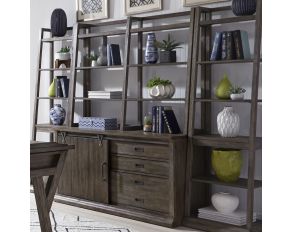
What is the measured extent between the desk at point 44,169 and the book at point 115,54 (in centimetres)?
187

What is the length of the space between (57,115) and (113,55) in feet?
3.36

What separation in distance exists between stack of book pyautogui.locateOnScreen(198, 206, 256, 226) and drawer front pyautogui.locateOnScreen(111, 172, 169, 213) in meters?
0.31

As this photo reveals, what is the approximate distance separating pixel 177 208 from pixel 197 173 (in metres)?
0.36

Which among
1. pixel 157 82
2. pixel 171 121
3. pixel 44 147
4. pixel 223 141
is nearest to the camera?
pixel 44 147

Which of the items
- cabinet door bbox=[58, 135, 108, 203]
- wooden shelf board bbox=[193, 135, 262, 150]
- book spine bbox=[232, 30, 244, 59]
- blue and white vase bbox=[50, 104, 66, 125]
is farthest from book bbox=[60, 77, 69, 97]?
book spine bbox=[232, 30, 244, 59]

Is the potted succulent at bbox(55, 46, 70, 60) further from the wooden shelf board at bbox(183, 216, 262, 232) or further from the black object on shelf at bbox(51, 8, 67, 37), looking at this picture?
the wooden shelf board at bbox(183, 216, 262, 232)

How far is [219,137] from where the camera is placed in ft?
13.7

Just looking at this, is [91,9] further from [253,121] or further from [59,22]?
[253,121]

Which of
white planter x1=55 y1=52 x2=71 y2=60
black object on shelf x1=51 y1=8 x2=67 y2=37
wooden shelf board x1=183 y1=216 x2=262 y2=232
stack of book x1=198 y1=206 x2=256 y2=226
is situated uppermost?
black object on shelf x1=51 y1=8 x2=67 y2=37

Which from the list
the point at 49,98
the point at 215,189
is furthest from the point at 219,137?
the point at 49,98

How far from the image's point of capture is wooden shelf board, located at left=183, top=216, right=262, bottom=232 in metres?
4.01

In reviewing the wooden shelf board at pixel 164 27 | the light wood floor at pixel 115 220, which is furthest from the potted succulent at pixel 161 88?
the light wood floor at pixel 115 220

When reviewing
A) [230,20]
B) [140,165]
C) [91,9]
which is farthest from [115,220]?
[91,9]

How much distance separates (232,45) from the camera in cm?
418
